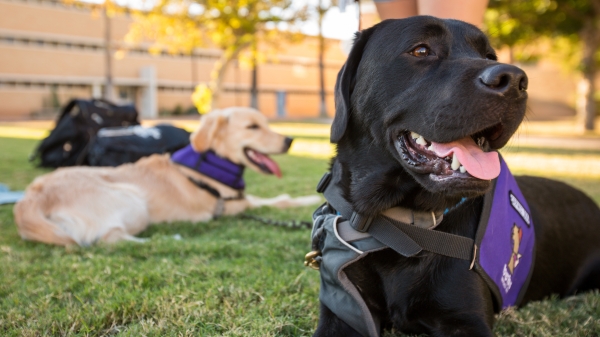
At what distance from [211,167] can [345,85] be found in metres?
2.94

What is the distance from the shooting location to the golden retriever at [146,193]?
355 cm

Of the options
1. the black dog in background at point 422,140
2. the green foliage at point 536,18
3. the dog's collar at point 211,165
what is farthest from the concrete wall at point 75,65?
the black dog in background at point 422,140

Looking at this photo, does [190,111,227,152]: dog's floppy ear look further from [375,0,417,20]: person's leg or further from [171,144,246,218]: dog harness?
[375,0,417,20]: person's leg

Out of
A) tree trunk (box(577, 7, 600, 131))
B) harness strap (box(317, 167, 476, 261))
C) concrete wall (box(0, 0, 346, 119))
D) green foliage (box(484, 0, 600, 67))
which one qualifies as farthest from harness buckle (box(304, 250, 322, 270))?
concrete wall (box(0, 0, 346, 119))

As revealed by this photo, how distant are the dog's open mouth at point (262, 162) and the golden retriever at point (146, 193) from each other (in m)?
0.01

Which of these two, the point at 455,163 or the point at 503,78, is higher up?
the point at 503,78

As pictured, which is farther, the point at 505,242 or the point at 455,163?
the point at 505,242

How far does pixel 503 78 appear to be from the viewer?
1.49 metres

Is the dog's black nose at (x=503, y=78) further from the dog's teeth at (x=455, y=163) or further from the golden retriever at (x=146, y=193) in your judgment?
the golden retriever at (x=146, y=193)

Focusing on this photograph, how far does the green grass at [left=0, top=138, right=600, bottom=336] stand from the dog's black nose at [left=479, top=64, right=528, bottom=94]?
1043 mm

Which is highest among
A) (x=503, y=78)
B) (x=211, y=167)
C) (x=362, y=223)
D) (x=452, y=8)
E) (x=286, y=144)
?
(x=452, y=8)

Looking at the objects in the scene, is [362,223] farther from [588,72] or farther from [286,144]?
[588,72]

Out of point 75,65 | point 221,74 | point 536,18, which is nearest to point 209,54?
point 75,65

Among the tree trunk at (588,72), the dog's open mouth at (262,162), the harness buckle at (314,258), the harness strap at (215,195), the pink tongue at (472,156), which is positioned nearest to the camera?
the pink tongue at (472,156)
